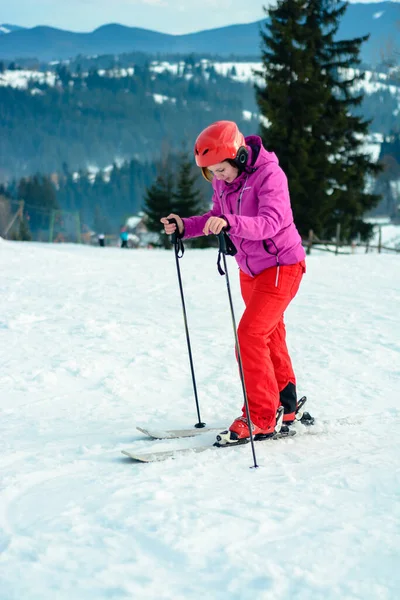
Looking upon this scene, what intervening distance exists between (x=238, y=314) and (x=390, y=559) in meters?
5.60

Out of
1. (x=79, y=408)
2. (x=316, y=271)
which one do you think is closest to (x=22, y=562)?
(x=79, y=408)

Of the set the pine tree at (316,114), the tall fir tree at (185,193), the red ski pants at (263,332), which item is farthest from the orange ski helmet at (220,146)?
the tall fir tree at (185,193)

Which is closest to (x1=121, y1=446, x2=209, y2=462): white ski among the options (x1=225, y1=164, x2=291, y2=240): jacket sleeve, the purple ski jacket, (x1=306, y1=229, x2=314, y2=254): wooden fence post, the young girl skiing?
the young girl skiing

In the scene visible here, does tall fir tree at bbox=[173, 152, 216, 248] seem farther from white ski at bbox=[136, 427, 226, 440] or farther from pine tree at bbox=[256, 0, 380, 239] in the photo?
white ski at bbox=[136, 427, 226, 440]

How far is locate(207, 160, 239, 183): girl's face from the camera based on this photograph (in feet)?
10.9

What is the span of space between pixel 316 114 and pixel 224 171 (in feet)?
74.7

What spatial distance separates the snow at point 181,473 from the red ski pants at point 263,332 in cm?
25

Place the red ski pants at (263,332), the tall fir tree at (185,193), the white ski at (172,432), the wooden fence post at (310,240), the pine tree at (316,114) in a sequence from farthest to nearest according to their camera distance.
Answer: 1. the tall fir tree at (185,193)
2. the pine tree at (316,114)
3. the wooden fence post at (310,240)
4. the white ski at (172,432)
5. the red ski pants at (263,332)

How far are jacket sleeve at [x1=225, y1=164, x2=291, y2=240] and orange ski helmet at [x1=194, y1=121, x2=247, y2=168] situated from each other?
19 centimetres

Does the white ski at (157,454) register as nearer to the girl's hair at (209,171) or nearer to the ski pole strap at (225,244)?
the ski pole strap at (225,244)

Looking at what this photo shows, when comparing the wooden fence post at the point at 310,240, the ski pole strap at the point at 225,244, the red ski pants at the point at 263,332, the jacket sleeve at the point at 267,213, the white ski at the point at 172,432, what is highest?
the jacket sleeve at the point at 267,213

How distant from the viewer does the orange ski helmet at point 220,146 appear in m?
3.23

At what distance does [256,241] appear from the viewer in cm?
344

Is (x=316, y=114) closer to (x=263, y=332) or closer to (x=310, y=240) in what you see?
(x=310, y=240)
